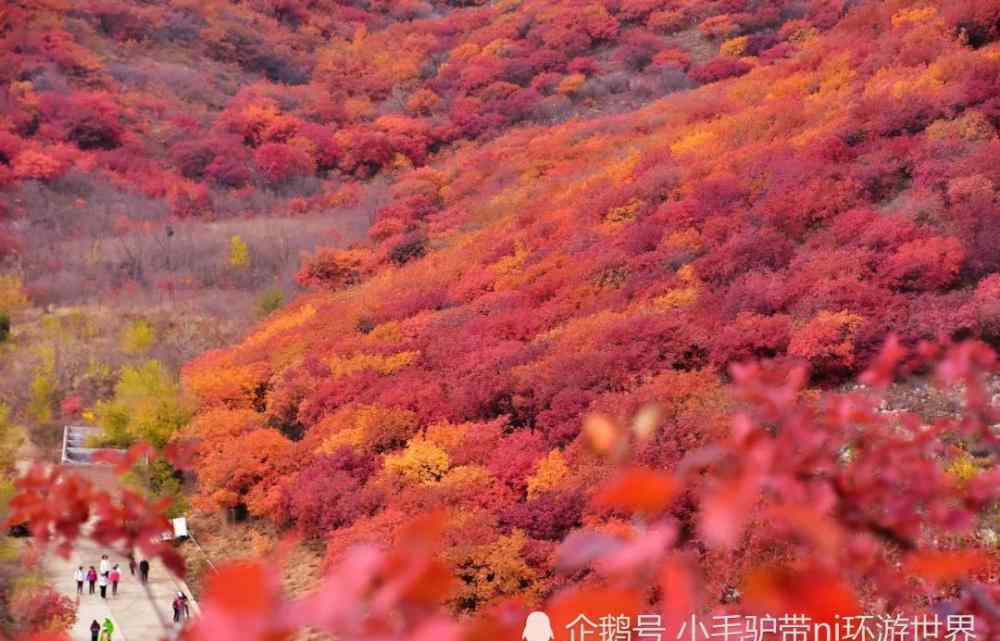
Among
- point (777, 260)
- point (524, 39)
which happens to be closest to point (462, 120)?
point (524, 39)

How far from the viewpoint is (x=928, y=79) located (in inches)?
599

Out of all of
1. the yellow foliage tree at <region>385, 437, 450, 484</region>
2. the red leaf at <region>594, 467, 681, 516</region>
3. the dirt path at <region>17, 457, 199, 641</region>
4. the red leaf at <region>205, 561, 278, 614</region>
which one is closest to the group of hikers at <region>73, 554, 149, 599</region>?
the dirt path at <region>17, 457, 199, 641</region>

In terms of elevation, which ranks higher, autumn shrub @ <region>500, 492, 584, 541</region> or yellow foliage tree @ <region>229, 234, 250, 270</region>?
autumn shrub @ <region>500, 492, 584, 541</region>

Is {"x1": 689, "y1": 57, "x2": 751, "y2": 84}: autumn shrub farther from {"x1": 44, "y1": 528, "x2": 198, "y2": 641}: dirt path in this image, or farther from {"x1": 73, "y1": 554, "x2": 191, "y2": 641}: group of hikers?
{"x1": 73, "y1": 554, "x2": 191, "y2": 641}: group of hikers

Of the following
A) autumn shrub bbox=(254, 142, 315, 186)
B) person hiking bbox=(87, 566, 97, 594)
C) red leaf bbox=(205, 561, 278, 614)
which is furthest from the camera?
autumn shrub bbox=(254, 142, 315, 186)

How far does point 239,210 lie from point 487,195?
11269 millimetres

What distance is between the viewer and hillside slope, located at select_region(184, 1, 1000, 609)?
399 inches

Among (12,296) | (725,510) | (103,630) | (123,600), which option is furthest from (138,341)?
(725,510)

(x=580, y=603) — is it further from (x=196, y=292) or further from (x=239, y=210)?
(x=239, y=210)

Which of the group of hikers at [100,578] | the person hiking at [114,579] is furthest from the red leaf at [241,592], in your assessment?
the person hiking at [114,579]

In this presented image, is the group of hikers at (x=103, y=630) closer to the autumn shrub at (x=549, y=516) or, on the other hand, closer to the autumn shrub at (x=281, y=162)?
the autumn shrub at (x=549, y=516)

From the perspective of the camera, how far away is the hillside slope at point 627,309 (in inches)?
399

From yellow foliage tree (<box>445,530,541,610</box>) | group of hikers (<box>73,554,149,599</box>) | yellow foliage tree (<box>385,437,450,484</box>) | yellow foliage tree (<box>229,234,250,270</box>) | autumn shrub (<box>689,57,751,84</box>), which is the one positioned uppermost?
autumn shrub (<box>689,57,751,84</box>)

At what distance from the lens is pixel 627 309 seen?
A: 13250 mm
